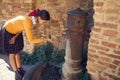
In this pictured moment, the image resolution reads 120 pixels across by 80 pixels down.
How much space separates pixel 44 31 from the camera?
4.74 metres

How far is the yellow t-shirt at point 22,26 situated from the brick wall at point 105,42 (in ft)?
3.42

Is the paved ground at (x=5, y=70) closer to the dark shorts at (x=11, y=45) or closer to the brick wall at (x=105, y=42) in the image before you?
the dark shorts at (x=11, y=45)

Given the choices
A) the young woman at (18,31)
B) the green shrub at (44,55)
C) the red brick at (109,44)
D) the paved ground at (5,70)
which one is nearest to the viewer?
the red brick at (109,44)

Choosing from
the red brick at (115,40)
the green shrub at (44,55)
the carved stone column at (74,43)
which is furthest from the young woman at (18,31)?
the red brick at (115,40)

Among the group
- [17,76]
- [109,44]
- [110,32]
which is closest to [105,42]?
[109,44]

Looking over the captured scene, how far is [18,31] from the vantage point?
3541 mm

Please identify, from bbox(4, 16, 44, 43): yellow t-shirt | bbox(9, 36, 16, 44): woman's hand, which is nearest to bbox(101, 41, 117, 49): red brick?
bbox(4, 16, 44, 43): yellow t-shirt

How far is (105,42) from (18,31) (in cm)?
164

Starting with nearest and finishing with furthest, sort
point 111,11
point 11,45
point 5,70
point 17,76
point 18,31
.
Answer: point 111,11, point 18,31, point 11,45, point 17,76, point 5,70

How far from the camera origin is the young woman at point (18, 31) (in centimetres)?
326

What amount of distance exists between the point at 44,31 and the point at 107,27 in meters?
2.34

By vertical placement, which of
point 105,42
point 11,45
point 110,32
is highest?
point 110,32

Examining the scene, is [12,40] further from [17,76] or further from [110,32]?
[110,32]

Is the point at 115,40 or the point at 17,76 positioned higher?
the point at 115,40
